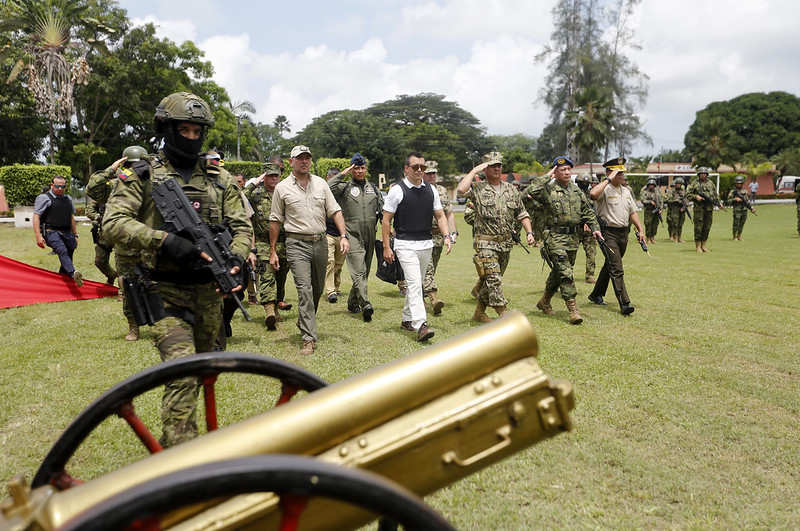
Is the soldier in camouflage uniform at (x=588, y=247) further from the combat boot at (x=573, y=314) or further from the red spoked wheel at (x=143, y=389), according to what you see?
the red spoked wheel at (x=143, y=389)

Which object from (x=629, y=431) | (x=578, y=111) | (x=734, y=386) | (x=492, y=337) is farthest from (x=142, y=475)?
(x=578, y=111)

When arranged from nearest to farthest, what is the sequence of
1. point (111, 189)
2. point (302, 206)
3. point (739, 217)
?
point (302, 206), point (111, 189), point (739, 217)

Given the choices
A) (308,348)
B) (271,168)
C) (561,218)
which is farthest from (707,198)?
(308,348)

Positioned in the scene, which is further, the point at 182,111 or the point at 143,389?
the point at 182,111

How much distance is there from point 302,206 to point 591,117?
45.4 meters

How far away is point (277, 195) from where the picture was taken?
678 cm

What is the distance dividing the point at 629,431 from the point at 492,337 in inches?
111

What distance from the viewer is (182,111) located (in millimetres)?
3598

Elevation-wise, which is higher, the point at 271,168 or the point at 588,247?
the point at 271,168

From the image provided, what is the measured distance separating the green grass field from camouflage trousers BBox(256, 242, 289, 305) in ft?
1.46

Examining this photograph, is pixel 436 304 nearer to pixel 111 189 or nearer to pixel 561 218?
pixel 561 218

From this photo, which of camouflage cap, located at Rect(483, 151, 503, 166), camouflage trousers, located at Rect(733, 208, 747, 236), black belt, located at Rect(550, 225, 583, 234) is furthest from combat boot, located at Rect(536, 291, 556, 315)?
camouflage trousers, located at Rect(733, 208, 747, 236)

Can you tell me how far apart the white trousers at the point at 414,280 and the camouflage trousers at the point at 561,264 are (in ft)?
6.00

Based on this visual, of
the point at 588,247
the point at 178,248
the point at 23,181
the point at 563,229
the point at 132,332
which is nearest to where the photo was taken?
the point at 178,248
